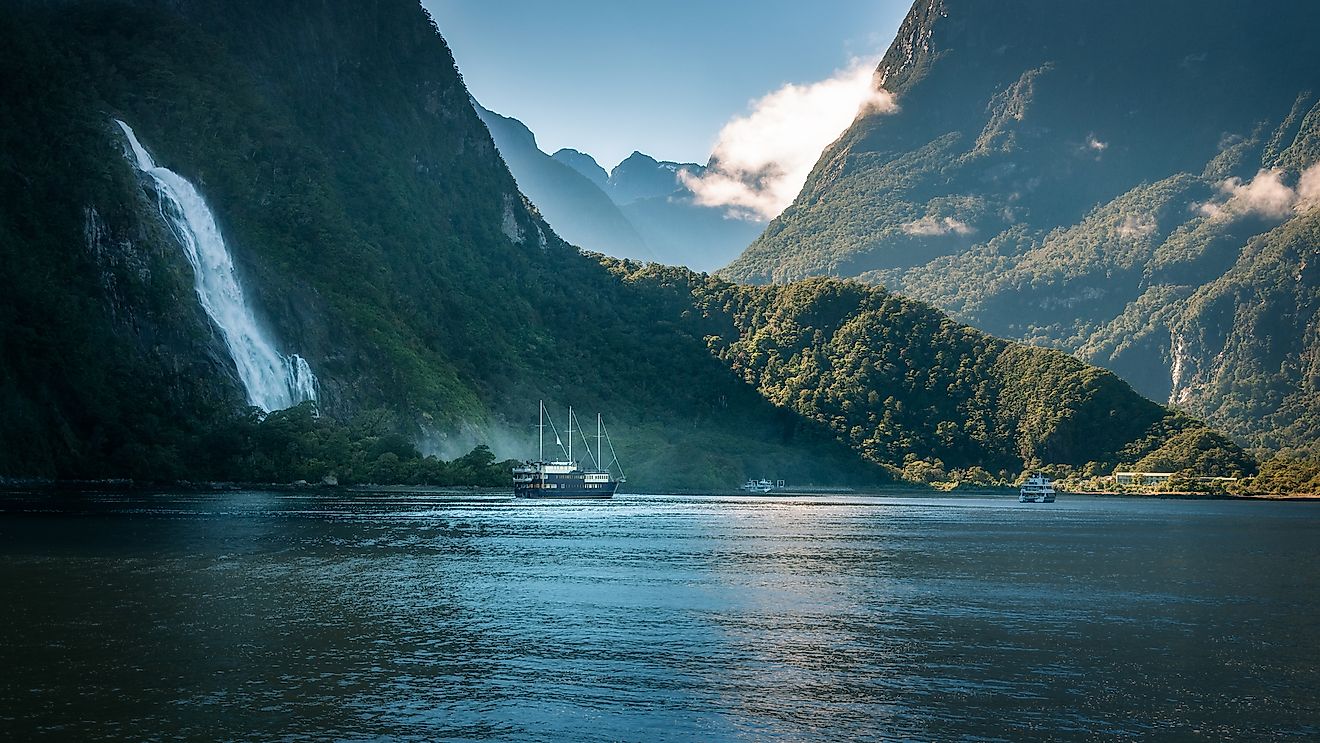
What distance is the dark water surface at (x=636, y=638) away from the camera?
108 feet

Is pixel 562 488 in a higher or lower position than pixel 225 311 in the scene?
lower

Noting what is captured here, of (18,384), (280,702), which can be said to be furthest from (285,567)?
(18,384)

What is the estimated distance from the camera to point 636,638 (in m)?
45.7

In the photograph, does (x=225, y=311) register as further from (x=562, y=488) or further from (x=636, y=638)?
(x=636, y=638)

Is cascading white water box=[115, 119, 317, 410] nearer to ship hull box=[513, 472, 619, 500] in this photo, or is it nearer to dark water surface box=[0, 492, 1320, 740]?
ship hull box=[513, 472, 619, 500]

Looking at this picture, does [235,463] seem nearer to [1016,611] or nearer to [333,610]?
[333,610]

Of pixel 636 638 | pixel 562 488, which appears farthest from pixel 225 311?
pixel 636 638

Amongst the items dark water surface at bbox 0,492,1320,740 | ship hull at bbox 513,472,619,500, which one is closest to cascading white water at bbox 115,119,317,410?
ship hull at bbox 513,472,619,500

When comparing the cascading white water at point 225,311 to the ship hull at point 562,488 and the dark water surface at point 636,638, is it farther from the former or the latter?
the dark water surface at point 636,638

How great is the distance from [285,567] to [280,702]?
3429cm

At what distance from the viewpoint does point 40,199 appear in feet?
599

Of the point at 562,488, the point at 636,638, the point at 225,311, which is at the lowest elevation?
the point at 636,638

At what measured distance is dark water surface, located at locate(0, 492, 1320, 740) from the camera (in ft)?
108

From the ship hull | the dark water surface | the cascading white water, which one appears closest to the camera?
the dark water surface
